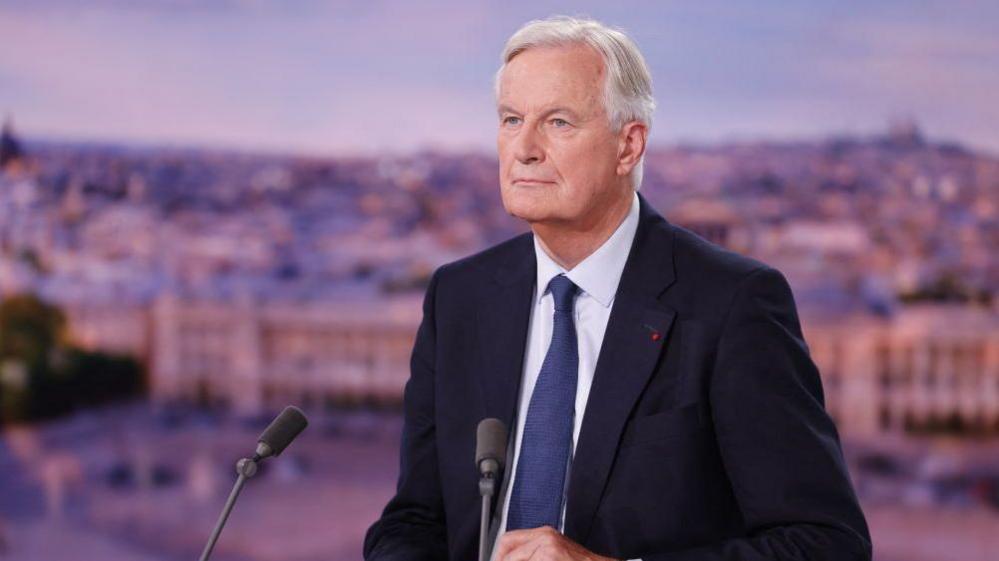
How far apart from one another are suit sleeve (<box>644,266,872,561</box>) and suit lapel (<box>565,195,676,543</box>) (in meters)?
0.11

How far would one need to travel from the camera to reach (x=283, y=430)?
175cm

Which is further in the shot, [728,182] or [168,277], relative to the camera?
[168,277]

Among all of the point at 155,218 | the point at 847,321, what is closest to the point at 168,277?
the point at 155,218

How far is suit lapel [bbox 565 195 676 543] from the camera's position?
1815mm

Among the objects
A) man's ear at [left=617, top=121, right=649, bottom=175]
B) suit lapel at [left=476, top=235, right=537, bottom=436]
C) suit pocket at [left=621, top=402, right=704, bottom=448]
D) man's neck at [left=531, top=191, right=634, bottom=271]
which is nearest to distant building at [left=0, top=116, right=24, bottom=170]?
suit lapel at [left=476, top=235, right=537, bottom=436]

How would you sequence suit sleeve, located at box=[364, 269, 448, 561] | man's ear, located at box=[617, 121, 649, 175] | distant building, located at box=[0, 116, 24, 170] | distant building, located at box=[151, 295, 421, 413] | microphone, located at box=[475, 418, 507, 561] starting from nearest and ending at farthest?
microphone, located at box=[475, 418, 507, 561]
man's ear, located at box=[617, 121, 649, 175]
suit sleeve, located at box=[364, 269, 448, 561]
distant building, located at box=[151, 295, 421, 413]
distant building, located at box=[0, 116, 24, 170]

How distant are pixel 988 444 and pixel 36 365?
3.34m

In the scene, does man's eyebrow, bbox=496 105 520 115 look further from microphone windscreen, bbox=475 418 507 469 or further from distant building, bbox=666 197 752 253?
distant building, bbox=666 197 752 253

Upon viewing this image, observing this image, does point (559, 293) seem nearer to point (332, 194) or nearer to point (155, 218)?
point (332, 194)

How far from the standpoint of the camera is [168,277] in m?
4.52

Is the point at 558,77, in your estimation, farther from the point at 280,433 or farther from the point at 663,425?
the point at 280,433

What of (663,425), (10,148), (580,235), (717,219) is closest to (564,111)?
(580,235)

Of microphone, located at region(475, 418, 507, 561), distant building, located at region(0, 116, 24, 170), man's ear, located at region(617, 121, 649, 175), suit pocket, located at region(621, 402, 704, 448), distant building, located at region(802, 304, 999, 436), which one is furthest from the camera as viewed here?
distant building, located at region(0, 116, 24, 170)

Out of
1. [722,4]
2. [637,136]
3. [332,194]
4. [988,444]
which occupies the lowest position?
[988,444]
